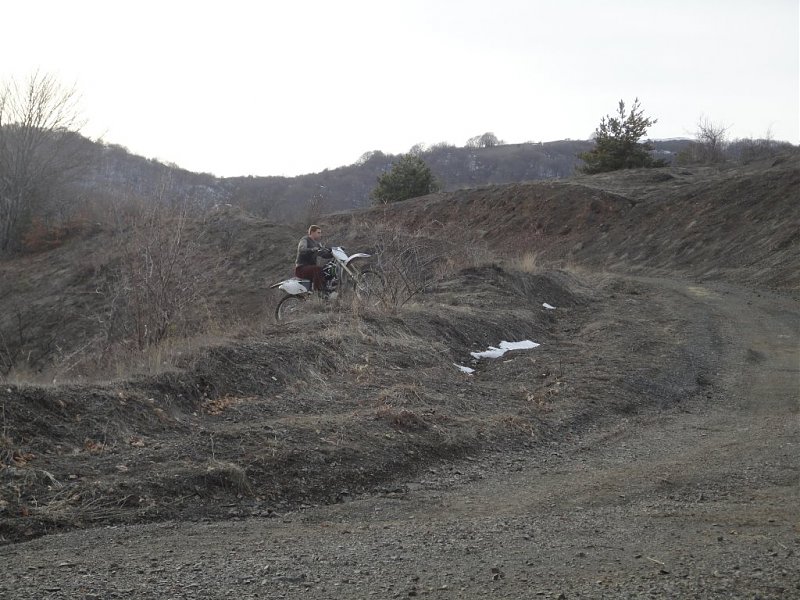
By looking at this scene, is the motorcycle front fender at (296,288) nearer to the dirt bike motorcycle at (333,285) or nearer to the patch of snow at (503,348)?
the dirt bike motorcycle at (333,285)

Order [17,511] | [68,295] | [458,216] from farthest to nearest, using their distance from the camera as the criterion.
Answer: [458,216]
[68,295]
[17,511]

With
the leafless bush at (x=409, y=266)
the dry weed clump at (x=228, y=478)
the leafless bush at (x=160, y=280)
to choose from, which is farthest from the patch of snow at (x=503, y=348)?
the dry weed clump at (x=228, y=478)

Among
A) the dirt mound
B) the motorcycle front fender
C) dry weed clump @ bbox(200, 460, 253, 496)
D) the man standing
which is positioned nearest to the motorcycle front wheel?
the motorcycle front fender

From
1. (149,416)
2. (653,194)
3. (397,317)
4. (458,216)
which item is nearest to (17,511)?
(149,416)

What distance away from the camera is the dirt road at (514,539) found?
345 cm

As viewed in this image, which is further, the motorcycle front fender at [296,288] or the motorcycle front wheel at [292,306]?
the motorcycle front fender at [296,288]

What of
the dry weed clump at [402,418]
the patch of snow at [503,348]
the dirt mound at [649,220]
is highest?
the dirt mound at [649,220]

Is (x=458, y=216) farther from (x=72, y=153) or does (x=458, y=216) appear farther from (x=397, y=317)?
(x=397, y=317)

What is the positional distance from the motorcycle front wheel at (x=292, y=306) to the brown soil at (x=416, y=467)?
2.48 feet

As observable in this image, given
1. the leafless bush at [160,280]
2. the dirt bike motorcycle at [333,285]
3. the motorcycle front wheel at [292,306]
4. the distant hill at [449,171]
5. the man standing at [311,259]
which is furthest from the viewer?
the distant hill at [449,171]

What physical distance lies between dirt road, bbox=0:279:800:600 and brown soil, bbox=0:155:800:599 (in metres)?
0.02

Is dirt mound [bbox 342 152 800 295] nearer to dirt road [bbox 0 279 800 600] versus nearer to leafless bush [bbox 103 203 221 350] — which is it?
leafless bush [bbox 103 203 221 350]

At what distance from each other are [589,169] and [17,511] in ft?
146

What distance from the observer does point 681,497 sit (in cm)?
504
